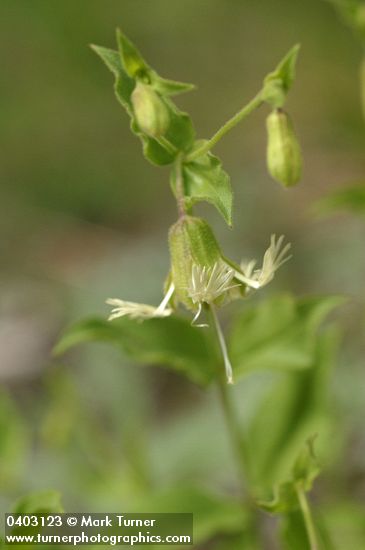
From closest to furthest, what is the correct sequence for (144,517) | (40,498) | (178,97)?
(40,498), (144,517), (178,97)

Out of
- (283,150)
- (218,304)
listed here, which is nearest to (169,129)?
(283,150)

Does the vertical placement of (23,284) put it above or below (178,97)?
below

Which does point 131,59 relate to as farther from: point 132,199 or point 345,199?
point 132,199

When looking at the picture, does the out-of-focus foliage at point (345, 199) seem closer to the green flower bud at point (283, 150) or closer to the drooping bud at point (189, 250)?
the green flower bud at point (283, 150)

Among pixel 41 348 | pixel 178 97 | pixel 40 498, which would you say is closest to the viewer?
pixel 40 498

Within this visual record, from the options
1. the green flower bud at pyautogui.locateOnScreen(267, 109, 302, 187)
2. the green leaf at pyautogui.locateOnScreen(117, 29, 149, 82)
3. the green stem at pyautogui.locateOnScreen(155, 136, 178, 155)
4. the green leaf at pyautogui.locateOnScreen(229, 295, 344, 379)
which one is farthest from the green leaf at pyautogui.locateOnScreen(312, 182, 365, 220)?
the green leaf at pyautogui.locateOnScreen(117, 29, 149, 82)

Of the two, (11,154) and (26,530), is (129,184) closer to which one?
(11,154)

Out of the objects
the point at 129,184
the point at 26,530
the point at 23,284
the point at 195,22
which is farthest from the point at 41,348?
the point at 195,22

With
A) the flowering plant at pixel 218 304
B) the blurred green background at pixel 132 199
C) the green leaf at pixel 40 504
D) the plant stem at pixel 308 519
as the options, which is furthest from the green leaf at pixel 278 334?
the blurred green background at pixel 132 199
